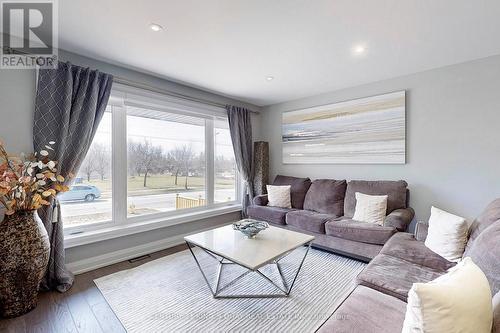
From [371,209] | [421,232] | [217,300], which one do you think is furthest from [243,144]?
[421,232]

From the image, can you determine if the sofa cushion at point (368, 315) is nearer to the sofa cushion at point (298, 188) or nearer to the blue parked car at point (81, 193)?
the sofa cushion at point (298, 188)

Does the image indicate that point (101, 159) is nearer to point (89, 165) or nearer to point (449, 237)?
point (89, 165)

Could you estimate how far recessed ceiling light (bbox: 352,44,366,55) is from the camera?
2.29m

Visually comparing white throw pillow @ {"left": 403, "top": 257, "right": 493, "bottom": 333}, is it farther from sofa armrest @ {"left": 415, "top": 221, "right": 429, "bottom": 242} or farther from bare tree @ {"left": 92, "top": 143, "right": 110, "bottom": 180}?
bare tree @ {"left": 92, "top": 143, "right": 110, "bottom": 180}

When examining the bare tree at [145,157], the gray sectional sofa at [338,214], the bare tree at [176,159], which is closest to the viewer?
the gray sectional sofa at [338,214]

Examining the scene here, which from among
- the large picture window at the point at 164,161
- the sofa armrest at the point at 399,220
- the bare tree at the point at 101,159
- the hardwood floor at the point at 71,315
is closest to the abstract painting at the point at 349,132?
the sofa armrest at the point at 399,220

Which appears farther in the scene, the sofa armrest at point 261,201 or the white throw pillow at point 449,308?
the sofa armrest at point 261,201

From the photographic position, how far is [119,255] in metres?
2.73

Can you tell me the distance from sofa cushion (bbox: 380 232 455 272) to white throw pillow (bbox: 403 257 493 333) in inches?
39.8

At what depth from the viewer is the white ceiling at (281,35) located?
1.72 meters

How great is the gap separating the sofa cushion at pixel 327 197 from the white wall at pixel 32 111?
204 centimetres

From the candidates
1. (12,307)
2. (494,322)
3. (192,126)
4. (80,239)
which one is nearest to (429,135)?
(494,322)

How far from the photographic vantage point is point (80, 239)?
2.42 metres

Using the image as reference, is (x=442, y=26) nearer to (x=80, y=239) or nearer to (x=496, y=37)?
(x=496, y=37)
